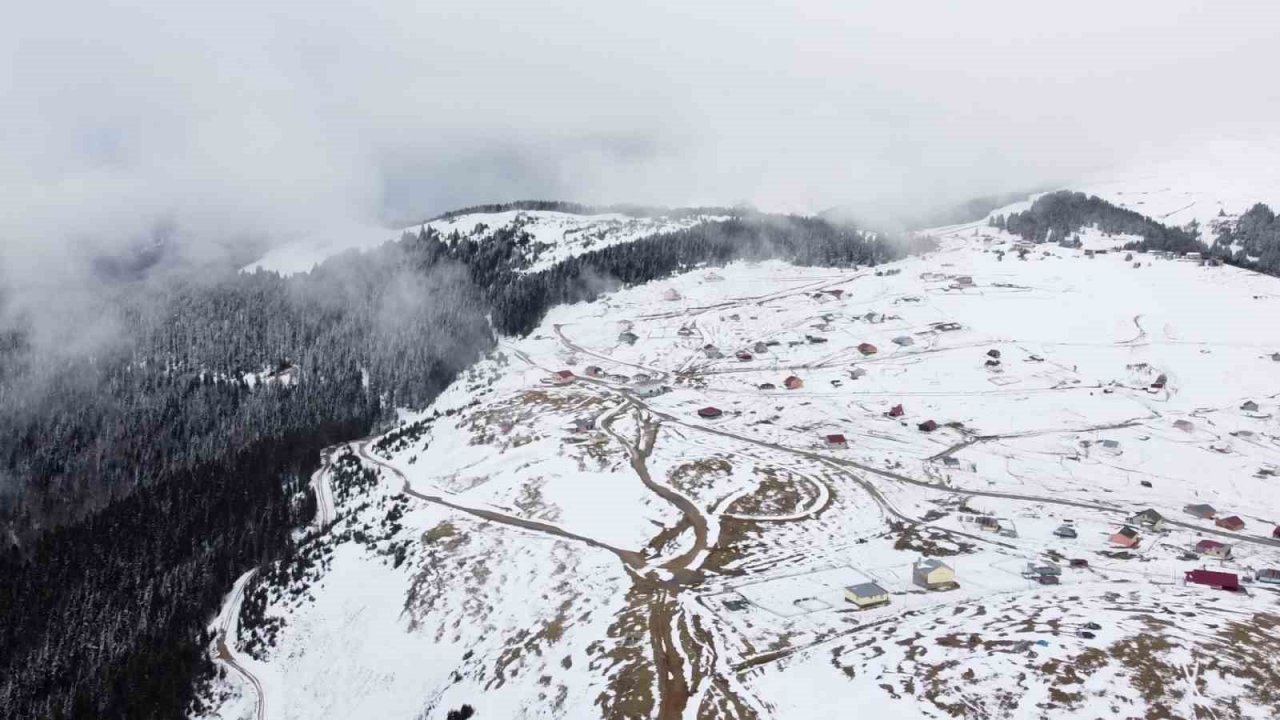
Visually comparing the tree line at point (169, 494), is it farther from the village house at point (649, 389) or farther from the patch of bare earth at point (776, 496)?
the patch of bare earth at point (776, 496)

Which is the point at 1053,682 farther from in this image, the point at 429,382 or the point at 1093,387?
the point at 429,382

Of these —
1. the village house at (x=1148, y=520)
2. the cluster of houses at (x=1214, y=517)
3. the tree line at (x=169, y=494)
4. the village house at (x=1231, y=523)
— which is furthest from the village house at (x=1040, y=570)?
the tree line at (x=169, y=494)

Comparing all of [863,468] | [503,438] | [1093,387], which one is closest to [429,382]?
[503,438]

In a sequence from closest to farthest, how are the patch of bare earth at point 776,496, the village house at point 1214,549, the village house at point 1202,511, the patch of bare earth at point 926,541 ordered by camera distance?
the village house at point 1214,549 < the patch of bare earth at point 926,541 < the village house at point 1202,511 < the patch of bare earth at point 776,496

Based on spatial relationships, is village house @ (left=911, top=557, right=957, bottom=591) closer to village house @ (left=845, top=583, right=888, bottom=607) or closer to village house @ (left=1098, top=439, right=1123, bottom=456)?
village house @ (left=845, top=583, right=888, bottom=607)

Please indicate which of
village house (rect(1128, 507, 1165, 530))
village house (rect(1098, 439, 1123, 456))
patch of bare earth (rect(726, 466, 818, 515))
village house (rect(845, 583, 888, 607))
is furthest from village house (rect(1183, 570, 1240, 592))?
village house (rect(1098, 439, 1123, 456))
